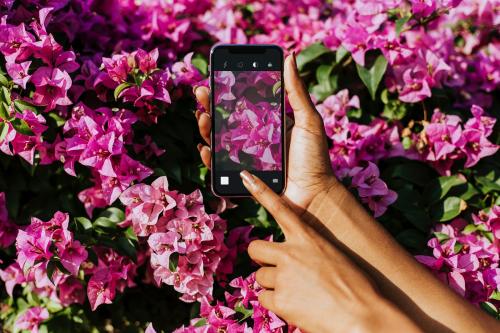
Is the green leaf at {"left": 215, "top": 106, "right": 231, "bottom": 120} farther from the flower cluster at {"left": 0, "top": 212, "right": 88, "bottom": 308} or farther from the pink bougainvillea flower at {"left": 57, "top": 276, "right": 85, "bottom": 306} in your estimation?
the pink bougainvillea flower at {"left": 57, "top": 276, "right": 85, "bottom": 306}

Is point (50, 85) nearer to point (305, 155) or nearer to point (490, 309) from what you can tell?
point (305, 155)

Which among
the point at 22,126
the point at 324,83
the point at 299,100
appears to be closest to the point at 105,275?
the point at 22,126

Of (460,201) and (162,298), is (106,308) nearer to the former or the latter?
(162,298)

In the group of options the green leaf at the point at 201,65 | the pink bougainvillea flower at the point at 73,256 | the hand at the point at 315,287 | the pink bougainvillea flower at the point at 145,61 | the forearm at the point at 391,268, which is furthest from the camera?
the green leaf at the point at 201,65

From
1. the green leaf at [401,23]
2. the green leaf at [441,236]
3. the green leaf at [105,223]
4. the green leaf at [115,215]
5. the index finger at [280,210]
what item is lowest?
the green leaf at [441,236]

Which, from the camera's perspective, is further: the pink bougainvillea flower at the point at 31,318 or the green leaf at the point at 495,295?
the pink bougainvillea flower at the point at 31,318

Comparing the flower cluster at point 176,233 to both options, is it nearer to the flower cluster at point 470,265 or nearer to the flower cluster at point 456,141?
the flower cluster at point 470,265

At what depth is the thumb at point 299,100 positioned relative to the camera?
1019 millimetres

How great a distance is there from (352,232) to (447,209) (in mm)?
411

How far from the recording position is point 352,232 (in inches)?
40.0

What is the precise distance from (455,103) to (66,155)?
1131mm

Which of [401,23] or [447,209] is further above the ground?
[401,23]

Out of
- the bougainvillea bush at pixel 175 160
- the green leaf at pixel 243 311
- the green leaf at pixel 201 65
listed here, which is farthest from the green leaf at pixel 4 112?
the green leaf at pixel 243 311

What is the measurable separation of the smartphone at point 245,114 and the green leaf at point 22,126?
386 millimetres
